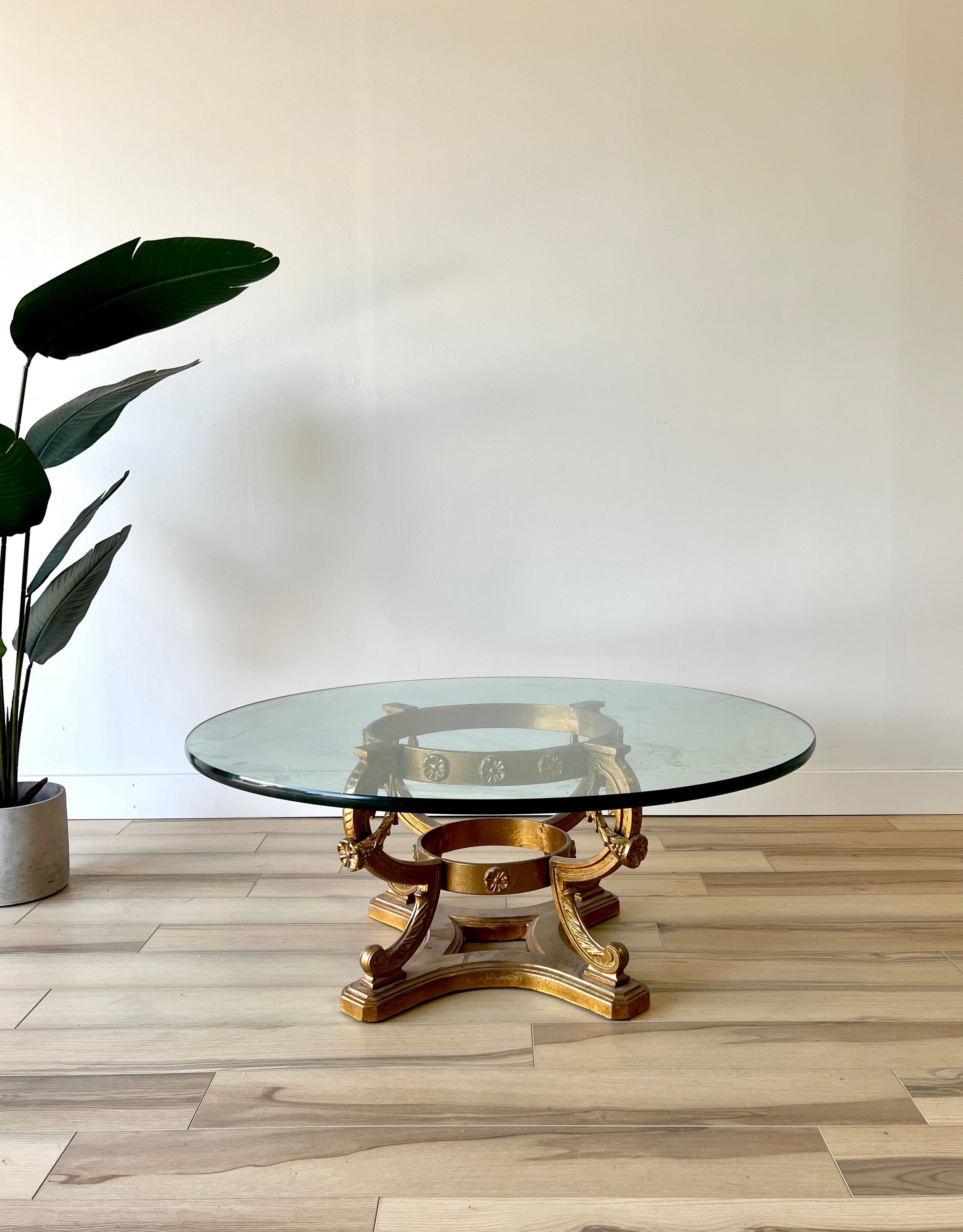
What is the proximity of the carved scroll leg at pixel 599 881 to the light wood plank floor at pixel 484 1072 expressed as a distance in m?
0.08

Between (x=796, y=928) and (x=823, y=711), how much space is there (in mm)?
840

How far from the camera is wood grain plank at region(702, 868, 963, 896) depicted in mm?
2035

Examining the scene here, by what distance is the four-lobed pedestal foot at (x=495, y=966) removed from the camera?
60.4 inches

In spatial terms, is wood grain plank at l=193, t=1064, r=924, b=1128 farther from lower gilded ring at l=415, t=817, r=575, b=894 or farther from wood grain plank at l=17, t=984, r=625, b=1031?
lower gilded ring at l=415, t=817, r=575, b=894

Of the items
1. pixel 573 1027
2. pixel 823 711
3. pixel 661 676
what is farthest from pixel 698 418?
pixel 573 1027

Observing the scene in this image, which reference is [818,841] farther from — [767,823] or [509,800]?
[509,800]

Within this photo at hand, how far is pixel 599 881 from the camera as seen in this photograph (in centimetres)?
163

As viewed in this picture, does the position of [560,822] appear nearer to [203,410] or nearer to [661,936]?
[661,936]

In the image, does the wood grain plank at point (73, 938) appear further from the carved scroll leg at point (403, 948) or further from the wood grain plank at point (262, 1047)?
the carved scroll leg at point (403, 948)

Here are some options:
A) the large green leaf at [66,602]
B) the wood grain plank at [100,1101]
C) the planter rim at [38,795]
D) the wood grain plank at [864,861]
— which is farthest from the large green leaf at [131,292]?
the wood grain plank at [864,861]

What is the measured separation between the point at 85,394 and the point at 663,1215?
184cm

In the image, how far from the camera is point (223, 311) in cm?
248

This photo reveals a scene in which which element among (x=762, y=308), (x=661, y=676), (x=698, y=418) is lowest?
(x=661, y=676)

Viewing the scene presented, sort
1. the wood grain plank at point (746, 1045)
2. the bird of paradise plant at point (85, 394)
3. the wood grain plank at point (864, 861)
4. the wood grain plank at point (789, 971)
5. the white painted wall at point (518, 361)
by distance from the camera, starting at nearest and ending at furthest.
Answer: the wood grain plank at point (746, 1045), the wood grain plank at point (789, 971), the bird of paradise plant at point (85, 394), the wood grain plank at point (864, 861), the white painted wall at point (518, 361)
